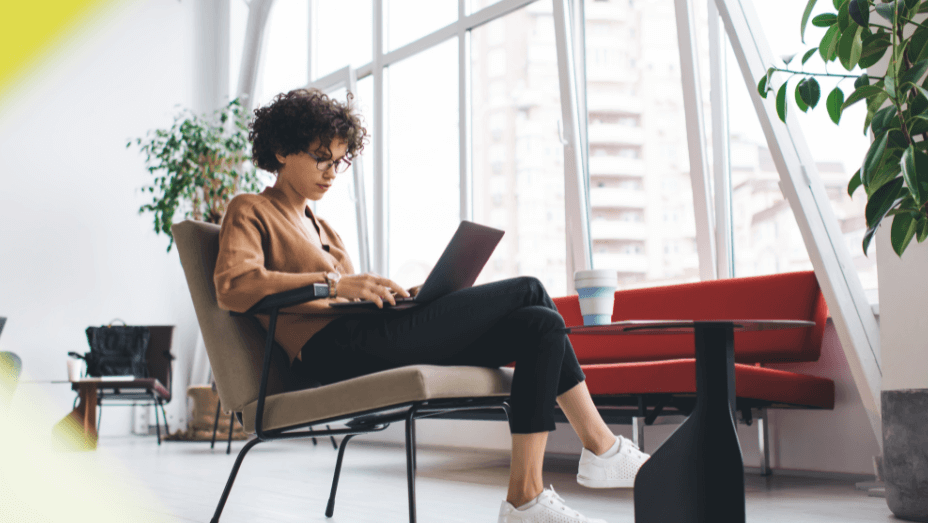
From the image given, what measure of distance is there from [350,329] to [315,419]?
0.22 m

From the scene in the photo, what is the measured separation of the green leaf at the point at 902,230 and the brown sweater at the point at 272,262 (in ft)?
4.29

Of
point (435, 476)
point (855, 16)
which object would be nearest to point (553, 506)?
point (855, 16)

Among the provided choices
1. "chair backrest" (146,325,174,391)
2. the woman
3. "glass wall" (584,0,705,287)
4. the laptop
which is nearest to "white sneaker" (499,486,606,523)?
the woman

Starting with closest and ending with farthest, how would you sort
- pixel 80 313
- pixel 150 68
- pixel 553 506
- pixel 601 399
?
pixel 553 506 < pixel 601 399 < pixel 80 313 < pixel 150 68

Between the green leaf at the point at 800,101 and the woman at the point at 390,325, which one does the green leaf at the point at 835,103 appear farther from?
the woman at the point at 390,325

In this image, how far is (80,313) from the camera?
6004 mm

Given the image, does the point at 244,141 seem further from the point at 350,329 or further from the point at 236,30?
the point at 350,329

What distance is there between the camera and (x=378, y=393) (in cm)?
162

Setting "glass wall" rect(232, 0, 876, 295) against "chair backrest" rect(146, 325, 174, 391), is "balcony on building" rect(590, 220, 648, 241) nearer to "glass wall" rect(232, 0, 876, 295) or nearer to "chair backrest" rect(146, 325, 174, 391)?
"glass wall" rect(232, 0, 876, 295)

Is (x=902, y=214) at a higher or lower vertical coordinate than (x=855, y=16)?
lower

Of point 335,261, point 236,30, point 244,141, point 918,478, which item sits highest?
point 236,30

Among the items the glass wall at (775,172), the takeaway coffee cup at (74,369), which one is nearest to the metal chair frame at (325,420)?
the glass wall at (775,172)

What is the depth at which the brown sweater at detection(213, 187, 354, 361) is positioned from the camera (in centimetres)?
174

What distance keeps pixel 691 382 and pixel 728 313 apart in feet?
2.21
